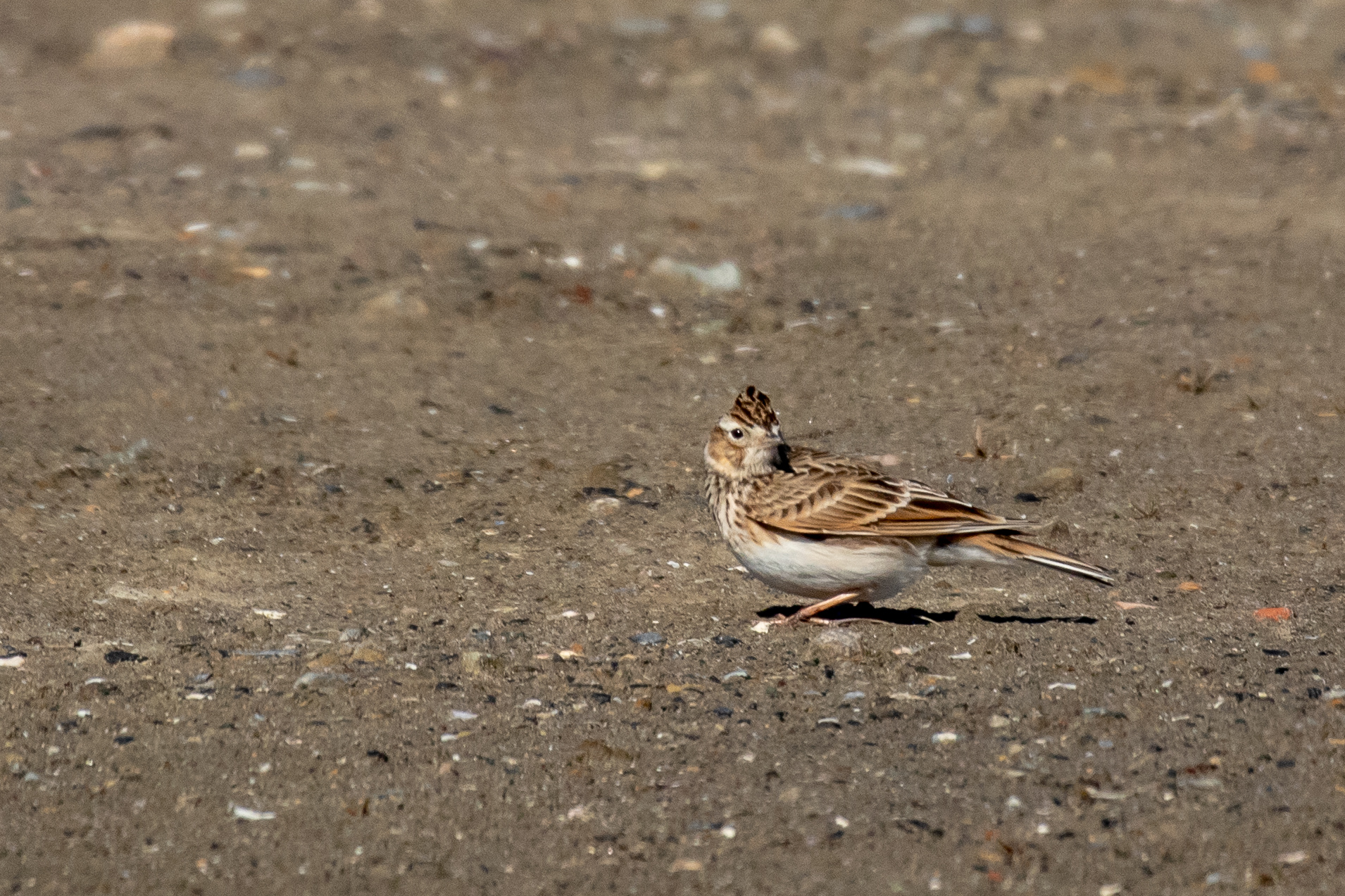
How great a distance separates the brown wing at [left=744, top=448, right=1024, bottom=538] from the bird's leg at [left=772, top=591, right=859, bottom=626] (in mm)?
357

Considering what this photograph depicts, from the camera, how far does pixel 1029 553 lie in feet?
21.2

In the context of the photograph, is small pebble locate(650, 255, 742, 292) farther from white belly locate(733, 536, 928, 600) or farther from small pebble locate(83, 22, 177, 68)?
small pebble locate(83, 22, 177, 68)

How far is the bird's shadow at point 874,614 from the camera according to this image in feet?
22.4

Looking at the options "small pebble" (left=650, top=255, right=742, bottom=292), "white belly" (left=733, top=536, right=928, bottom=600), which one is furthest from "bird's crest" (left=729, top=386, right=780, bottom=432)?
"small pebble" (left=650, top=255, right=742, bottom=292)

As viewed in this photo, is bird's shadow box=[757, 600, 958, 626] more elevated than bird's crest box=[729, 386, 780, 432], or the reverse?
bird's crest box=[729, 386, 780, 432]

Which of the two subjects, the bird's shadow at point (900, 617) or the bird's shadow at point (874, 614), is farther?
the bird's shadow at point (874, 614)

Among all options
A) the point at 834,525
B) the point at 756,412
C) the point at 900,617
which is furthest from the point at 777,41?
the point at 834,525

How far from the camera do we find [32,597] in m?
6.91

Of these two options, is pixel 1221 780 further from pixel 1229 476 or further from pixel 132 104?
pixel 132 104

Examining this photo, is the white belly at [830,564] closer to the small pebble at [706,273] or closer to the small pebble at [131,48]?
the small pebble at [706,273]

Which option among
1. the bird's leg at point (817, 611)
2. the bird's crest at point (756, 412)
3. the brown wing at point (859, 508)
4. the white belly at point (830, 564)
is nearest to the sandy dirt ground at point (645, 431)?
the bird's leg at point (817, 611)

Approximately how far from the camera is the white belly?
6391mm

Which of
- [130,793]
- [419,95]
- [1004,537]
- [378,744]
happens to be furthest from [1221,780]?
[419,95]

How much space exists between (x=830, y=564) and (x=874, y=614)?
699 millimetres
